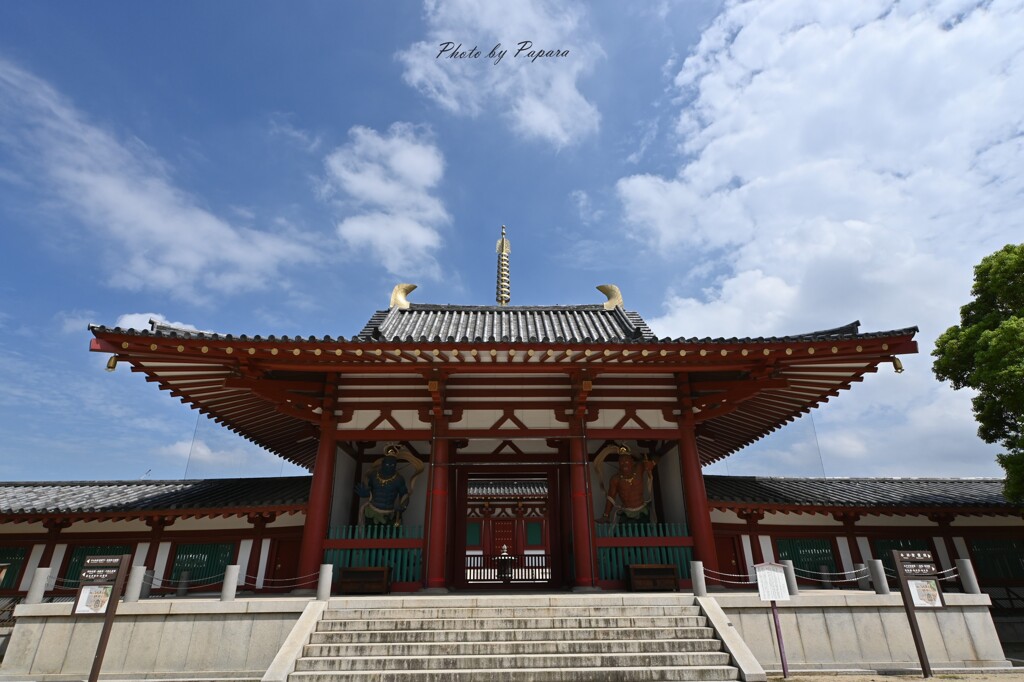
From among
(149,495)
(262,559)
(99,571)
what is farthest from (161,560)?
(99,571)

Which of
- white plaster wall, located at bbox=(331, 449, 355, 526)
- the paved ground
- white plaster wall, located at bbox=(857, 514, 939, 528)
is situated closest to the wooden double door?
white plaster wall, located at bbox=(331, 449, 355, 526)

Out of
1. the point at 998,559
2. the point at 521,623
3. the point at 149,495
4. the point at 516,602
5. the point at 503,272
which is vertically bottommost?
the point at 521,623

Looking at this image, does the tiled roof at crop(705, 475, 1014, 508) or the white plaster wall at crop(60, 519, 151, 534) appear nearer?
the tiled roof at crop(705, 475, 1014, 508)

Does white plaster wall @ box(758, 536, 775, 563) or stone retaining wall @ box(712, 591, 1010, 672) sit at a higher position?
white plaster wall @ box(758, 536, 775, 563)

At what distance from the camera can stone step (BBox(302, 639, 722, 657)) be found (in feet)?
25.6

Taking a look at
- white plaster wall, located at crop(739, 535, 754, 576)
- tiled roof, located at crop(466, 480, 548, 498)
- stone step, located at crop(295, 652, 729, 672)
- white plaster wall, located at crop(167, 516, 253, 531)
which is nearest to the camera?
stone step, located at crop(295, 652, 729, 672)

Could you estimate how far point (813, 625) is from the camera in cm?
883

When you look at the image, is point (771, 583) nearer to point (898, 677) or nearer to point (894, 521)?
point (898, 677)

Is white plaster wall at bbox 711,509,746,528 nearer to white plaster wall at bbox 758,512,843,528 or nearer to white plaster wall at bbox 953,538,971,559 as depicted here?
white plaster wall at bbox 758,512,843,528

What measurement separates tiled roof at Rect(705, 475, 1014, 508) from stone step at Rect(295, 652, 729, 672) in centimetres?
608

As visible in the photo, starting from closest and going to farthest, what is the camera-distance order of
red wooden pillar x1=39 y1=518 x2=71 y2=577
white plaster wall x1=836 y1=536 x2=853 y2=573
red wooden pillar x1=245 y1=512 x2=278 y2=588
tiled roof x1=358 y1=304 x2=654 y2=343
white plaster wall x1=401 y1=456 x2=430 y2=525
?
white plaster wall x1=401 y1=456 x2=430 y2=525 < red wooden pillar x1=245 y1=512 x2=278 y2=588 < red wooden pillar x1=39 y1=518 x2=71 y2=577 < white plaster wall x1=836 y1=536 x2=853 y2=573 < tiled roof x1=358 y1=304 x2=654 y2=343

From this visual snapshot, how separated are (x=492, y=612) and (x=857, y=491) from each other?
525 inches

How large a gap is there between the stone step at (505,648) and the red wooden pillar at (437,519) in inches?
123

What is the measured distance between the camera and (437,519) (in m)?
11.4
